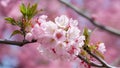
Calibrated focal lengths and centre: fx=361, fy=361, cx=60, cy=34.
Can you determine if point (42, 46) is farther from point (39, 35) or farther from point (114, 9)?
point (114, 9)

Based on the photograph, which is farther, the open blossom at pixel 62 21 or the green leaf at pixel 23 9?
the green leaf at pixel 23 9

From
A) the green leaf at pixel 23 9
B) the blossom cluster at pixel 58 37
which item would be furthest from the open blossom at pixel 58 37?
the green leaf at pixel 23 9

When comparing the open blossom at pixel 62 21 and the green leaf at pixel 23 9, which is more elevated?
the green leaf at pixel 23 9

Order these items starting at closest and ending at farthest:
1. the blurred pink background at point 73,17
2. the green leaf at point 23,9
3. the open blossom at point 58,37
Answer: the open blossom at point 58,37 < the green leaf at point 23,9 < the blurred pink background at point 73,17

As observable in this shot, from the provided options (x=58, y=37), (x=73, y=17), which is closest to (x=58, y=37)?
(x=58, y=37)

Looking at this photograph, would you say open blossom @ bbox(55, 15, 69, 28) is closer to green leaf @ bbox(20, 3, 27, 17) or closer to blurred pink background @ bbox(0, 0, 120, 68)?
green leaf @ bbox(20, 3, 27, 17)

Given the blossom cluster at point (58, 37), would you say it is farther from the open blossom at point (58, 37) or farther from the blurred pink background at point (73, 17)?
the blurred pink background at point (73, 17)

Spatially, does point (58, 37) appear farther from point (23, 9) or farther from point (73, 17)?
point (73, 17)

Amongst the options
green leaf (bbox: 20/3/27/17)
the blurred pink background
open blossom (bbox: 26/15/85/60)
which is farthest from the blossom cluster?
the blurred pink background

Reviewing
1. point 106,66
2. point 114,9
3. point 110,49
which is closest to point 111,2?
point 114,9
